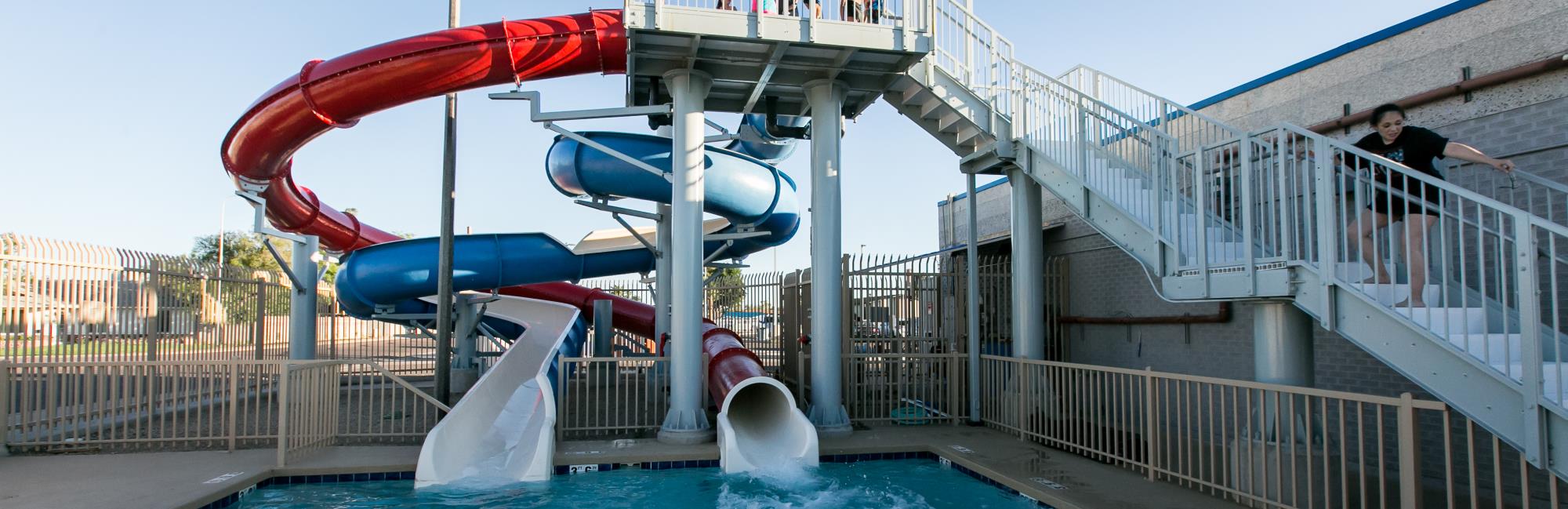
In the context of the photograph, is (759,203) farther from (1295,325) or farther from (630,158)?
(1295,325)

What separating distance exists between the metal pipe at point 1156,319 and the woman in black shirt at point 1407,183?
335 centimetres

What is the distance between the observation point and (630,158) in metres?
10.3

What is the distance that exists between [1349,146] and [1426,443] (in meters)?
3.41

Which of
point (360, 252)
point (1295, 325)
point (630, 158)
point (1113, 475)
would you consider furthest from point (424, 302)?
point (1295, 325)

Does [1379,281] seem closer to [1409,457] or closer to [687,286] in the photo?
[1409,457]

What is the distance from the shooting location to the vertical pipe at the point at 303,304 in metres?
13.7

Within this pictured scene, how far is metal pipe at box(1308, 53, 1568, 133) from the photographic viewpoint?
6090 mm

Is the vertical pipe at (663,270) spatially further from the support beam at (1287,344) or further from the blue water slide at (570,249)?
the support beam at (1287,344)

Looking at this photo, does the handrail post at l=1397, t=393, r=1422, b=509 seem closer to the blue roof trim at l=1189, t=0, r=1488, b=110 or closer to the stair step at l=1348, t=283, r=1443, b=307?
the stair step at l=1348, t=283, r=1443, b=307

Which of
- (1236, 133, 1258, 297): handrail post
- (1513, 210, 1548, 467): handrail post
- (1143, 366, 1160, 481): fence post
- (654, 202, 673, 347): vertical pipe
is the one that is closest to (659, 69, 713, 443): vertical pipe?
(654, 202, 673, 347): vertical pipe

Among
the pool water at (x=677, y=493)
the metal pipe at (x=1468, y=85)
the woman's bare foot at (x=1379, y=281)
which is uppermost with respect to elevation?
the metal pipe at (x=1468, y=85)

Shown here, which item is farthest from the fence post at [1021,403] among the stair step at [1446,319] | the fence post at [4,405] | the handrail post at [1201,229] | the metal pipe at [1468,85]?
the fence post at [4,405]

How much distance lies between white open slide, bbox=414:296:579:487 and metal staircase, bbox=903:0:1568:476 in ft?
18.1

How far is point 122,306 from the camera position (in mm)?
10062
